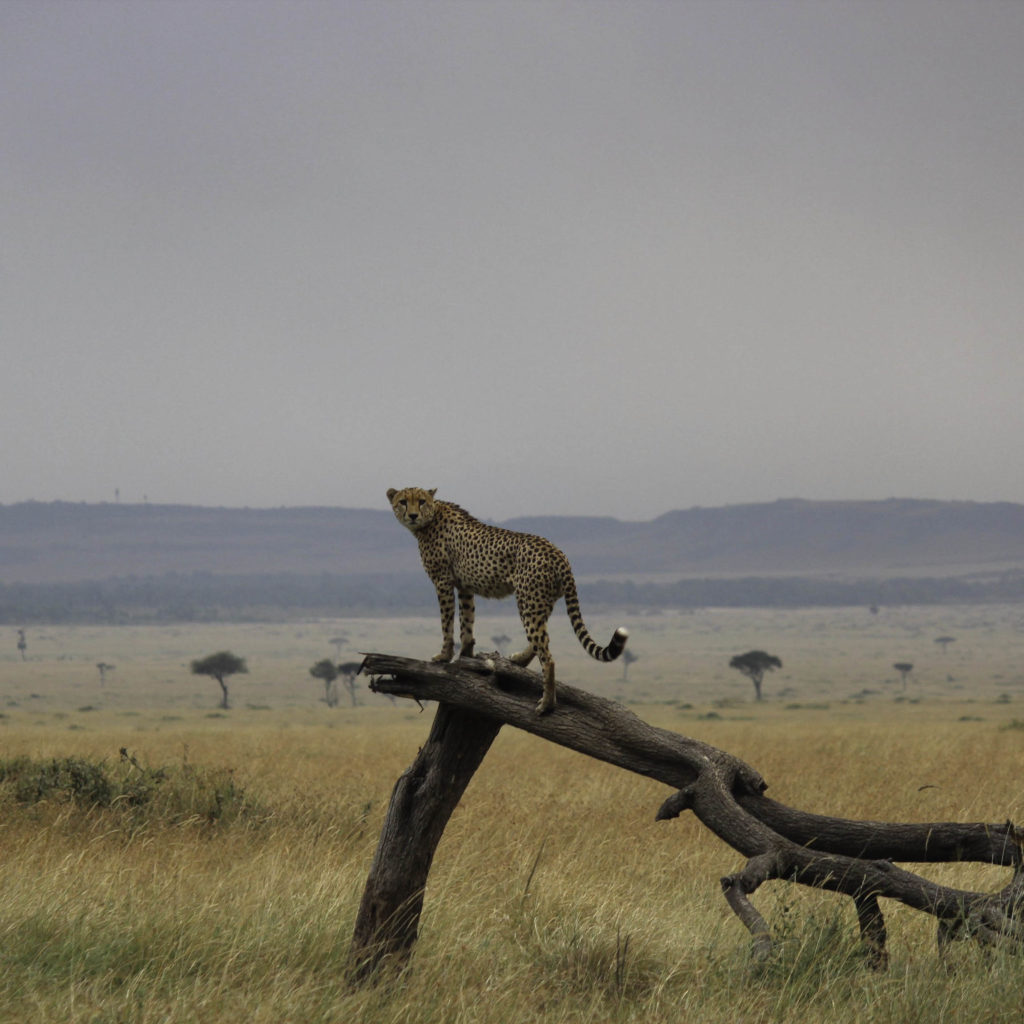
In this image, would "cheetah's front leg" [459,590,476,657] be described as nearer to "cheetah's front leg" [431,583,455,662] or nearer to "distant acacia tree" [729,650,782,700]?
"cheetah's front leg" [431,583,455,662]

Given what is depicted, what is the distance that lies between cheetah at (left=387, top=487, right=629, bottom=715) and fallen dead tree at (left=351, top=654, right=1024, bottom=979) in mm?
221

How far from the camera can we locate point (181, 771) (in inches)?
616

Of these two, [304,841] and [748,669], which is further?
[748,669]

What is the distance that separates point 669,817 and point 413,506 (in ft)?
7.77

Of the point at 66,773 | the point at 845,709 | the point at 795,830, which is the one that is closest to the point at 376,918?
the point at 795,830

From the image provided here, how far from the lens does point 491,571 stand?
724 cm

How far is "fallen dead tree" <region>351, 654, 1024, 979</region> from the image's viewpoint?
7355 millimetres

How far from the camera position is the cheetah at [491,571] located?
710 cm

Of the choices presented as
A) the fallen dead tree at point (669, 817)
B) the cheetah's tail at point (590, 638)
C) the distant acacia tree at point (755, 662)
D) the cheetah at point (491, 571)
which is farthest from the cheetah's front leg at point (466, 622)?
the distant acacia tree at point (755, 662)

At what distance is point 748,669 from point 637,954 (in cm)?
8044

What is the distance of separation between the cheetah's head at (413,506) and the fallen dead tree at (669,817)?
848 millimetres

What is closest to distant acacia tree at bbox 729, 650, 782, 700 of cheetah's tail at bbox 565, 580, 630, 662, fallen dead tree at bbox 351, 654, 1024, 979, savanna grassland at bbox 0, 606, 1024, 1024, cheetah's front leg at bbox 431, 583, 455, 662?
savanna grassland at bbox 0, 606, 1024, 1024

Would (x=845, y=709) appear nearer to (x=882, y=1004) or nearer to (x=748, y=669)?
(x=748, y=669)

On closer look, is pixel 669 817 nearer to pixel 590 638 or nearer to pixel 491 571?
pixel 590 638
